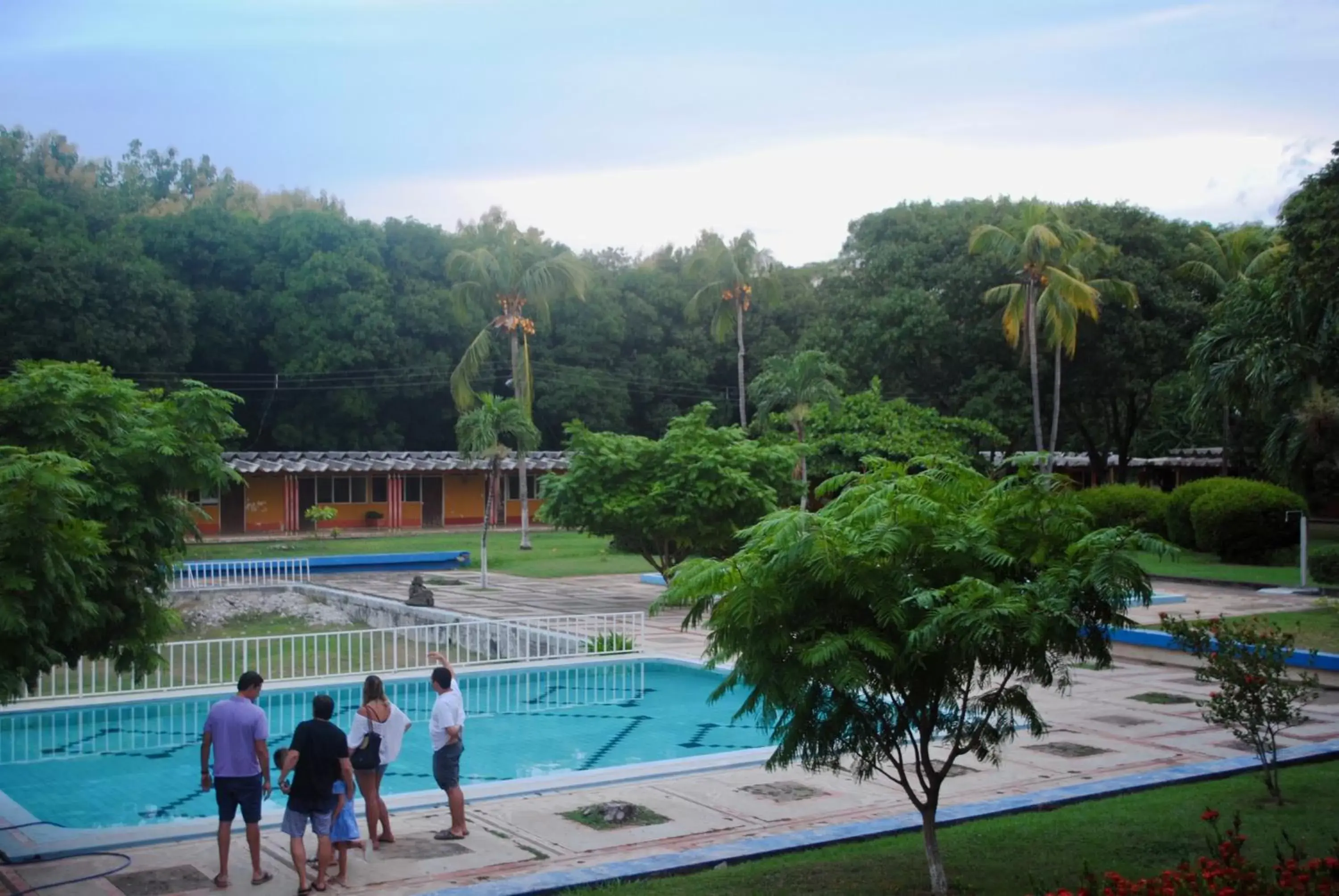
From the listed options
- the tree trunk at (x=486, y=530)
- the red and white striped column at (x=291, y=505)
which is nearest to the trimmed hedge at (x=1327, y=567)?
the tree trunk at (x=486, y=530)

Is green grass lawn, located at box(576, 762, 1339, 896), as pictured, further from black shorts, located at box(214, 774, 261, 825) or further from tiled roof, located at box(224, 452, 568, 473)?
tiled roof, located at box(224, 452, 568, 473)

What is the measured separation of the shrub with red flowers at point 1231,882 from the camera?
17.9 feet

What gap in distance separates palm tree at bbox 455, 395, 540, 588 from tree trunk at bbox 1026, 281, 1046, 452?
16432 millimetres

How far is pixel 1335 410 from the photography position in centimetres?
Answer: 3009

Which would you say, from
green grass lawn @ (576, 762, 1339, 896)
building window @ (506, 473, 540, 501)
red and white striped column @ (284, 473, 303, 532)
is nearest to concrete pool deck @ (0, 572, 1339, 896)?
green grass lawn @ (576, 762, 1339, 896)

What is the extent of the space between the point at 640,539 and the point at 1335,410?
17.4m

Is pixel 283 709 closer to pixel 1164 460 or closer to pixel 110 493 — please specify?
pixel 110 493

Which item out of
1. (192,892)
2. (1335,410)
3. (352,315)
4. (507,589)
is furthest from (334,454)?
(192,892)

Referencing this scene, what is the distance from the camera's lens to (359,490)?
175ft

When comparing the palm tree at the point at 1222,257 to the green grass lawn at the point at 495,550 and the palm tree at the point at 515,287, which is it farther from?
the green grass lawn at the point at 495,550

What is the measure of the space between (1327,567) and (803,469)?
12886mm

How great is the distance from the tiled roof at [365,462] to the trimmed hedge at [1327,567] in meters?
27.8

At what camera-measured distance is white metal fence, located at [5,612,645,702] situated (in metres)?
16.8

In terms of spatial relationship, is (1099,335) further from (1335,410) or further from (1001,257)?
(1335,410)
